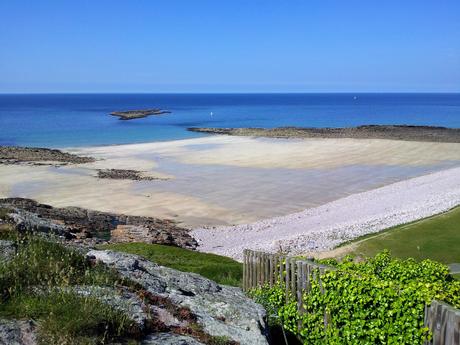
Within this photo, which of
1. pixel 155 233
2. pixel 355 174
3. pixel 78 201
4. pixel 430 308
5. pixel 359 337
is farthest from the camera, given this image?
pixel 355 174

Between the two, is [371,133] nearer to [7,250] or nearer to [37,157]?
[37,157]

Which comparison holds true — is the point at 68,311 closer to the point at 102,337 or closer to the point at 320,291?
the point at 102,337

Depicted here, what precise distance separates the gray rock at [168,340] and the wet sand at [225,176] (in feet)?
90.6

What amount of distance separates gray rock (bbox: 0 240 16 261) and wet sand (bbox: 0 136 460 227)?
2569 cm

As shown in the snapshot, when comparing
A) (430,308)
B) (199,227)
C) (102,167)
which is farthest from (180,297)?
(102,167)

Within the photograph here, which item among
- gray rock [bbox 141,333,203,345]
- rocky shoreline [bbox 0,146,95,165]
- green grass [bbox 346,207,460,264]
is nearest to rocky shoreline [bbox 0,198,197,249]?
green grass [bbox 346,207,460,264]

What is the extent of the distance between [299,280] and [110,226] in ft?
83.2

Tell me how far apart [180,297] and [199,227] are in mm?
25571

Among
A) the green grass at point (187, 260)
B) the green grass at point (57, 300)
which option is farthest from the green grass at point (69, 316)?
the green grass at point (187, 260)

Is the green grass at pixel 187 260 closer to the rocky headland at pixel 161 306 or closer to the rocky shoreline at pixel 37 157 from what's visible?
the rocky headland at pixel 161 306

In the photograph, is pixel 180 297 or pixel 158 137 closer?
pixel 180 297

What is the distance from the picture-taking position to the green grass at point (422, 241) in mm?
19172

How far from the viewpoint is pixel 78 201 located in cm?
4084

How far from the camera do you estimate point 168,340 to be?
6.55 metres
